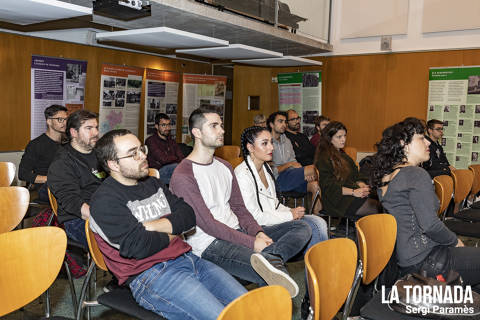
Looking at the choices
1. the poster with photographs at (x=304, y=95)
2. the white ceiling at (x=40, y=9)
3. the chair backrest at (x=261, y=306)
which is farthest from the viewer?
the poster with photographs at (x=304, y=95)

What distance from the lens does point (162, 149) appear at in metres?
6.59

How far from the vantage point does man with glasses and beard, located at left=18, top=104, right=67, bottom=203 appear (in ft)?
14.5

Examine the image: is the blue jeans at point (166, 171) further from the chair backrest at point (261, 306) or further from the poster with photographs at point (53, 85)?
the chair backrest at point (261, 306)

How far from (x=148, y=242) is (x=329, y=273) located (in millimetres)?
837

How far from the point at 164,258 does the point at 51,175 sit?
1.48m

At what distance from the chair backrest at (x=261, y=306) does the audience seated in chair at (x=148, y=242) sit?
55cm

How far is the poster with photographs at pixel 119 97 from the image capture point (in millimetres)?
7188

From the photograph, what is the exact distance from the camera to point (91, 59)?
716cm

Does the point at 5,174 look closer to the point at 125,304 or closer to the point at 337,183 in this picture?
the point at 125,304

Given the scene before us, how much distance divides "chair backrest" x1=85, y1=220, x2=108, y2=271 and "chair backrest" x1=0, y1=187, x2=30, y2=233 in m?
0.93

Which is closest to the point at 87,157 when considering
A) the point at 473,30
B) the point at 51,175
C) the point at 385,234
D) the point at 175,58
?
the point at 51,175

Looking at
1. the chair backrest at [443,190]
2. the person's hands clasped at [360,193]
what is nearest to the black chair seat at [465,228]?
the chair backrest at [443,190]

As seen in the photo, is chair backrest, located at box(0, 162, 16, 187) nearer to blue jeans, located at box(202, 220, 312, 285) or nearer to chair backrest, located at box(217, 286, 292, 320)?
blue jeans, located at box(202, 220, 312, 285)

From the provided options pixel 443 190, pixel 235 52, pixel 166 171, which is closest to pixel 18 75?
pixel 166 171
